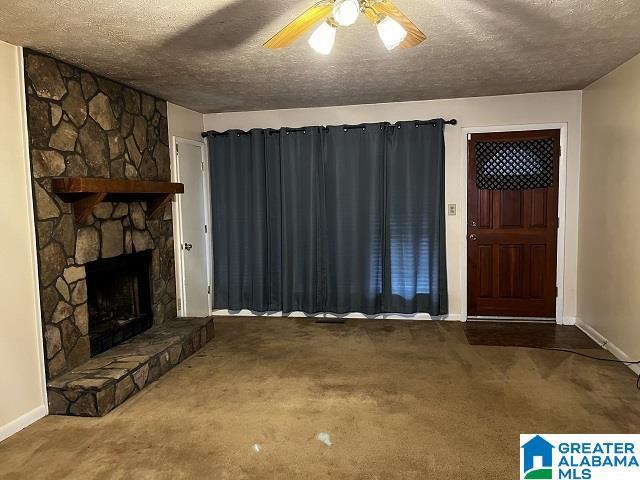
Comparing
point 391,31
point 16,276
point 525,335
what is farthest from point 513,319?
point 16,276

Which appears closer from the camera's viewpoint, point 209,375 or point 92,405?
point 92,405

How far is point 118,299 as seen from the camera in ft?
13.3

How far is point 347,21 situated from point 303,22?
22 centimetres

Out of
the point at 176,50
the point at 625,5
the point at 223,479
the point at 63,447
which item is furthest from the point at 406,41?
the point at 63,447

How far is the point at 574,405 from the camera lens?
117 inches

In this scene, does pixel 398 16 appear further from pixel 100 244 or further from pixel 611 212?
pixel 611 212

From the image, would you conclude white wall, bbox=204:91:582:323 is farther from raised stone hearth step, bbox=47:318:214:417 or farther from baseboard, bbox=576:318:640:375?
raised stone hearth step, bbox=47:318:214:417

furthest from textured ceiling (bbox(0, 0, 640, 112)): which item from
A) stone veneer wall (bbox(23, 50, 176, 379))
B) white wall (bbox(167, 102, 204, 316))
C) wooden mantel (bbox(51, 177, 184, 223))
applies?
wooden mantel (bbox(51, 177, 184, 223))

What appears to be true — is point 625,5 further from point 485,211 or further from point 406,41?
point 485,211

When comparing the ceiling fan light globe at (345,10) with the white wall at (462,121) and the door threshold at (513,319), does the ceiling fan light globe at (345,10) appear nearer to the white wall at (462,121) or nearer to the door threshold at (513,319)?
the white wall at (462,121)

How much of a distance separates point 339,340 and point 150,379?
1.71 meters

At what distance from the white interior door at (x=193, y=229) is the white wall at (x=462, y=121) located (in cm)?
99

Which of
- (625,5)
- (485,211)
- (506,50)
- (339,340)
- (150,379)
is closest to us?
(625,5)

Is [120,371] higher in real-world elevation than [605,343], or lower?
higher
